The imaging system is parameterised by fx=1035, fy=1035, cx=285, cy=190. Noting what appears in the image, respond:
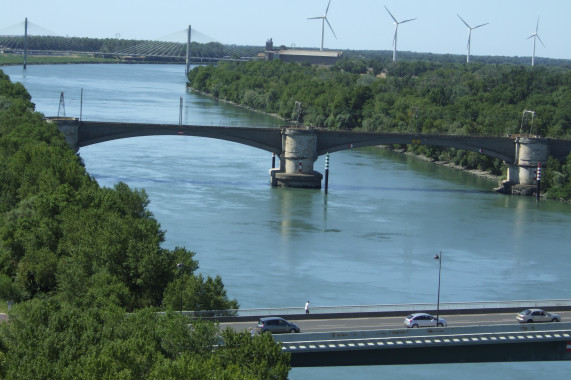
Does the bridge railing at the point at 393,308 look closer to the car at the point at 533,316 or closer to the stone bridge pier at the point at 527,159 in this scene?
the car at the point at 533,316

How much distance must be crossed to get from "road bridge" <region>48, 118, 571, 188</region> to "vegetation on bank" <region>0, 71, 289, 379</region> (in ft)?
23.6

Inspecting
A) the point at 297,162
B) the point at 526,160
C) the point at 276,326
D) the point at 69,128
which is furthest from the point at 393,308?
the point at 526,160

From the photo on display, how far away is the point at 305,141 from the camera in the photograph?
38.9 metres

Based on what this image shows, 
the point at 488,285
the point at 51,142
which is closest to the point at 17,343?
the point at 488,285

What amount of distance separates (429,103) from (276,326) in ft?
143

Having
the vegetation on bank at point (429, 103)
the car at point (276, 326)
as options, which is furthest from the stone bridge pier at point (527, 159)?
the car at point (276, 326)

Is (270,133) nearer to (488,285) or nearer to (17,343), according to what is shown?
(488,285)

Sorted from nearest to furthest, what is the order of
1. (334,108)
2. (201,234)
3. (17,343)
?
(17,343) → (201,234) → (334,108)

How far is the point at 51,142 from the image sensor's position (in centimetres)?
3353

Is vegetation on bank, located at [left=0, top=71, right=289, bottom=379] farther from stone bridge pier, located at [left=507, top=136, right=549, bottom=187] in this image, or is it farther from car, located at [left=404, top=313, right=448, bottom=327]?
stone bridge pier, located at [left=507, top=136, right=549, bottom=187]

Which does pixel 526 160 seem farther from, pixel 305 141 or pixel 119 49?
pixel 119 49

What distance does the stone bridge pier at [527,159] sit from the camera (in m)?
39.4

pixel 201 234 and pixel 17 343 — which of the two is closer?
pixel 17 343

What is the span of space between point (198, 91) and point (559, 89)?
32.2 meters
